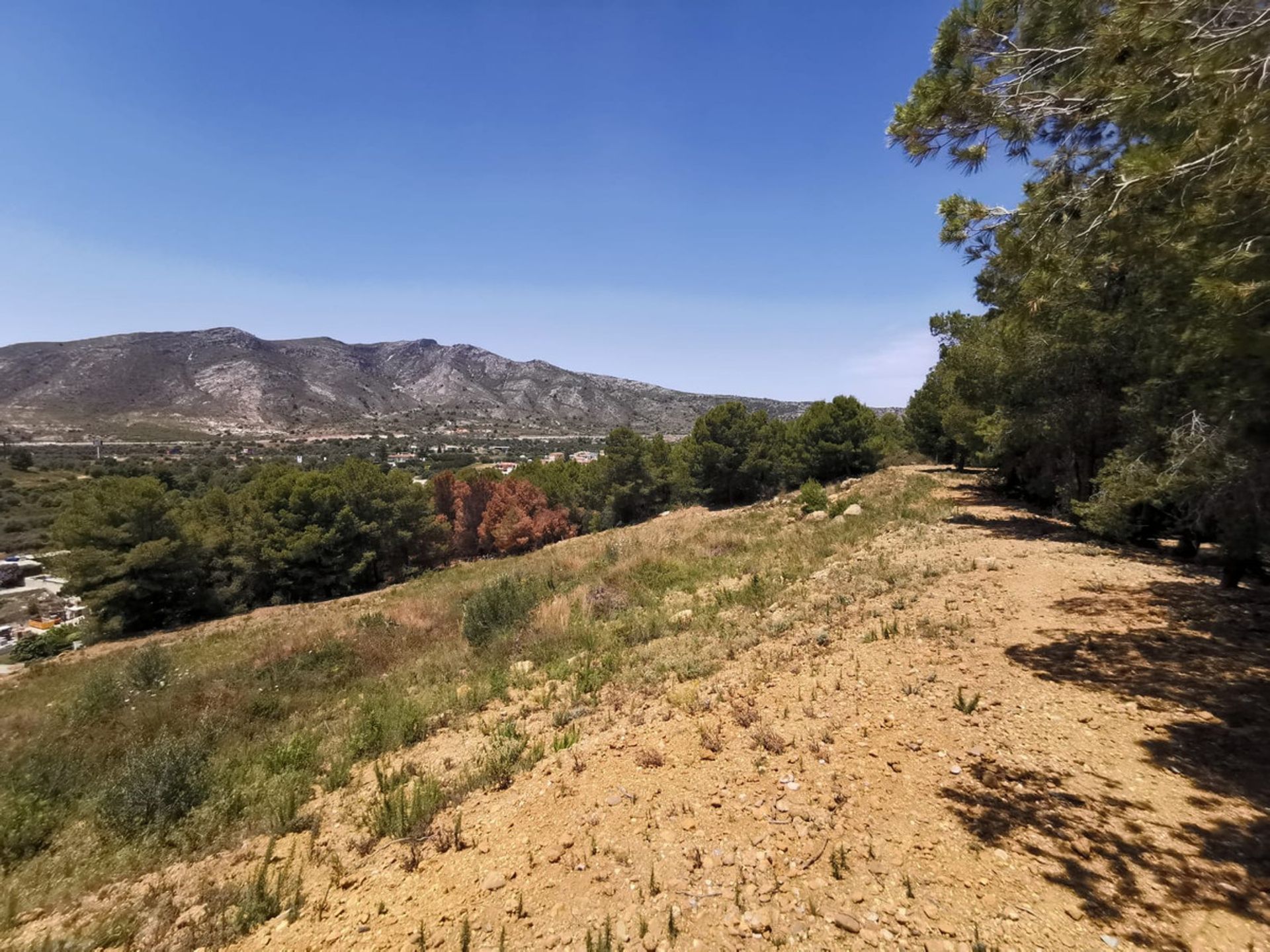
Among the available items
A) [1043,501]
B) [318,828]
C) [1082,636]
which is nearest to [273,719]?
[318,828]

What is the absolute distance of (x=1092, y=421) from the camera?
1241cm

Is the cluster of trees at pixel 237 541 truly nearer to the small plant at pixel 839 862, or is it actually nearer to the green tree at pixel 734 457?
the green tree at pixel 734 457

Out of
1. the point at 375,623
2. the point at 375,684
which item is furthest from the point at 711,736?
the point at 375,623

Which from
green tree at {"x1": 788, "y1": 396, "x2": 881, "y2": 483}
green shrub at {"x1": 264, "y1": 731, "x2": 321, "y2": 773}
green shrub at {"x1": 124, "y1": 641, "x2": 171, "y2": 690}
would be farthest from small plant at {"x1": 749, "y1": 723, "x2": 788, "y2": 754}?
green tree at {"x1": 788, "y1": 396, "x2": 881, "y2": 483}

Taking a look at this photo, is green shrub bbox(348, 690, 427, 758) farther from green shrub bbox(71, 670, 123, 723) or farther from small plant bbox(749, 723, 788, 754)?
green shrub bbox(71, 670, 123, 723)

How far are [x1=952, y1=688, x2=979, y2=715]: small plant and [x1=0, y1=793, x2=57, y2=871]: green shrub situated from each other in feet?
30.0

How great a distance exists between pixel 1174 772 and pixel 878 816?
7.48 feet

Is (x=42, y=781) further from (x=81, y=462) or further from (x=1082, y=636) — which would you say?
(x=81, y=462)

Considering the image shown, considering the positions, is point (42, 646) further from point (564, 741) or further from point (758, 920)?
point (758, 920)

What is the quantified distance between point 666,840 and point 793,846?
0.91m

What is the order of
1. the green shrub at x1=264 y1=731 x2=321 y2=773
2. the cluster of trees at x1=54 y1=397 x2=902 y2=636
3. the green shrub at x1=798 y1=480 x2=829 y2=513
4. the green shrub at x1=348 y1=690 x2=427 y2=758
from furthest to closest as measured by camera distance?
the cluster of trees at x1=54 y1=397 x2=902 y2=636, the green shrub at x1=798 y1=480 x2=829 y2=513, the green shrub at x1=348 y1=690 x2=427 y2=758, the green shrub at x1=264 y1=731 x2=321 y2=773

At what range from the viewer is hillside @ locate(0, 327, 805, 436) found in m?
128

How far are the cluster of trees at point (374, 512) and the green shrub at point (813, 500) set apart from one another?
14939 millimetres

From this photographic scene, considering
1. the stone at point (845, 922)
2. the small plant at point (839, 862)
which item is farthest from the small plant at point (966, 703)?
the stone at point (845, 922)
